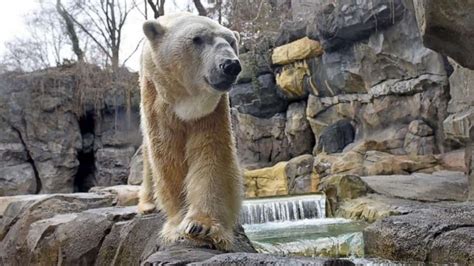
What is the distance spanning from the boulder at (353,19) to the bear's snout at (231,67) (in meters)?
7.97

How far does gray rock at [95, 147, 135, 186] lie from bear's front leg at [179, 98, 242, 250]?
11157mm

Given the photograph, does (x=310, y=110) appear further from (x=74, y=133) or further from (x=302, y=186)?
(x=74, y=133)

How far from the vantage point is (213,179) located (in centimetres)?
236

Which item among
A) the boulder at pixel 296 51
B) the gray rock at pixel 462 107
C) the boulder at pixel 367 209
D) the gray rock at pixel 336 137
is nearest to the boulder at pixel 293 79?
the boulder at pixel 296 51

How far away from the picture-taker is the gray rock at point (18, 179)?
12.3 meters

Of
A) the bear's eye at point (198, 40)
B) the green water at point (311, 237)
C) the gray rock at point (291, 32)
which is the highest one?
the gray rock at point (291, 32)

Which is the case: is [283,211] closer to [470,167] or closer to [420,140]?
[470,167]

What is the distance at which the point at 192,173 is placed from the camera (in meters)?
2.40

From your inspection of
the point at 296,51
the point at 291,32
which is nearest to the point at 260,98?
the point at 296,51

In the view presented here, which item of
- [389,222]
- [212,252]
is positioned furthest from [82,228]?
[389,222]

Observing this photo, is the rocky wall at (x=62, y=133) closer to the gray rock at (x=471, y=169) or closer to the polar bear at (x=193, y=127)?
the gray rock at (x=471, y=169)

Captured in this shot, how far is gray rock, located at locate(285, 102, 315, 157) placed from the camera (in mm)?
12297

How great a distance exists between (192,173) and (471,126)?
491cm

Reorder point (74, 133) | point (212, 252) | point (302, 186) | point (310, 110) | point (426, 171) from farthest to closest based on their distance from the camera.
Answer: point (74, 133), point (310, 110), point (302, 186), point (426, 171), point (212, 252)
